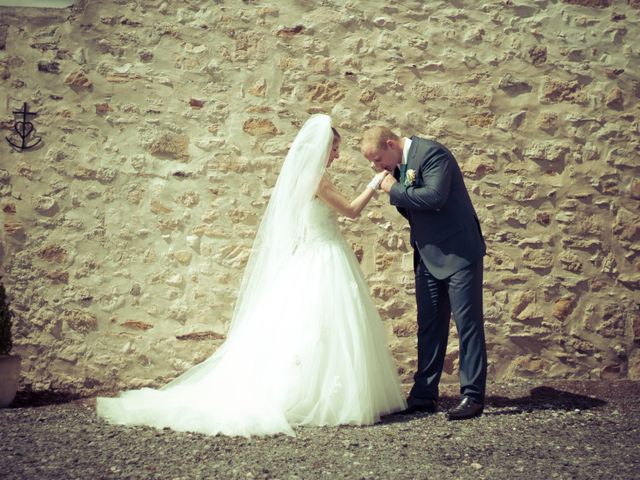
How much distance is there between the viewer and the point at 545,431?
12.3 ft

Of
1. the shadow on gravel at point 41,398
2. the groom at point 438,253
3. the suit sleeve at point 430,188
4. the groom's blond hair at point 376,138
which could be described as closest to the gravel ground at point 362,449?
the groom at point 438,253

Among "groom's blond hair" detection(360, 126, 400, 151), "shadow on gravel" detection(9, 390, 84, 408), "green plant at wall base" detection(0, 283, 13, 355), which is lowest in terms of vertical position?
"shadow on gravel" detection(9, 390, 84, 408)

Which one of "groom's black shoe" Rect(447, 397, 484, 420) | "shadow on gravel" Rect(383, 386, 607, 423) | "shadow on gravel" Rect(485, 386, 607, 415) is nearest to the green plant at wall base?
"shadow on gravel" Rect(383, 386, 607, 423)

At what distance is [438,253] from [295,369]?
1.10m

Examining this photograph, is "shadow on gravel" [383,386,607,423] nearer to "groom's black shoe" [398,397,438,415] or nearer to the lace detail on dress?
"groom's black shoe" [398,397,438,415]

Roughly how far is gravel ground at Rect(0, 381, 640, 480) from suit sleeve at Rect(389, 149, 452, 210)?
1.27 m

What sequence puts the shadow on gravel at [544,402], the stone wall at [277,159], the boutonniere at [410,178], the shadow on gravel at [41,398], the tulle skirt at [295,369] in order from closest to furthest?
the tulle skirt at [295,369]
the boutonniere at [410,178]
the shadow on gravel at [544,402]
the shadow on gravel at [41,398]
the stone wall at [277,159]

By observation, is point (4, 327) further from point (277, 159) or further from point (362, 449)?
point (362, 449)

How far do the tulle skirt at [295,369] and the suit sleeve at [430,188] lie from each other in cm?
52

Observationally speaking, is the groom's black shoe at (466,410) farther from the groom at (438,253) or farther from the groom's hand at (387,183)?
the groom's hand at (387,183)

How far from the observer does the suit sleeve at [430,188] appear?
3971 millimetres

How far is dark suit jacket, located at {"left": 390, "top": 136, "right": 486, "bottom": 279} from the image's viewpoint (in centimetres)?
399

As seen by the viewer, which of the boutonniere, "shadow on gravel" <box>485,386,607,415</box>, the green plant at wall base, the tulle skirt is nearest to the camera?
the tulle skirt

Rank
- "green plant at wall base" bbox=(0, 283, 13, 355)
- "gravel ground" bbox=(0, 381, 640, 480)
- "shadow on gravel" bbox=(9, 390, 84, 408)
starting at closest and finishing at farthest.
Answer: "gravel ground" bbox=(0, 381, 640, 480)
"green plant at wall base" bbox=(0, 283, 13, 355)
"shadow on gravel" bbox=(9, 390, 84, 408)
